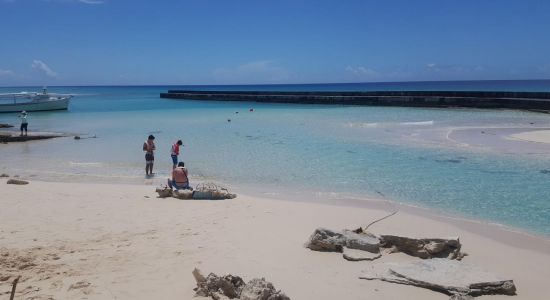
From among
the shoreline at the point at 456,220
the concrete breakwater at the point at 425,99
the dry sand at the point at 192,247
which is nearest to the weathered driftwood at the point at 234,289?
the dry sand at the point at 192,247

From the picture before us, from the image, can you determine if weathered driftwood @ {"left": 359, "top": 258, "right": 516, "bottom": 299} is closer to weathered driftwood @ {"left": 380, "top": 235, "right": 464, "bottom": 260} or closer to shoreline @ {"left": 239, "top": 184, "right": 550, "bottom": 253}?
weathered driftwood @ {"left": 380, "top": 235, "right": 464, "bottom": 260}

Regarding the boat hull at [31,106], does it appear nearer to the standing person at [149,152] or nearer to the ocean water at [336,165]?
the ocean water at [336,165]

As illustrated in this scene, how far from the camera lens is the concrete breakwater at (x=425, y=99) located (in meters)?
33.6

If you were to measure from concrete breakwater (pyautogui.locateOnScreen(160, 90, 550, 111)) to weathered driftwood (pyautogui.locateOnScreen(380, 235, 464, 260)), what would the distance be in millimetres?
29668

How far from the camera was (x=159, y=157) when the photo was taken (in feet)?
52.0

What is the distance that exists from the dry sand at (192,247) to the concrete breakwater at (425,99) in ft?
93.8

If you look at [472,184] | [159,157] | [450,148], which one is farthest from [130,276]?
[450,148]

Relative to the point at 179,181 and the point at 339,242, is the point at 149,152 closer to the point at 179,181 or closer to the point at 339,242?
the point at 179,181

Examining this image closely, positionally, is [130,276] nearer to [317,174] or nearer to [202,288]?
[202,288]

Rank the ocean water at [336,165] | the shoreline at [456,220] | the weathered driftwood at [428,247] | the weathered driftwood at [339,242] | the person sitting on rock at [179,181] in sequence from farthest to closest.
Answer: the person sitting on rock at [179,181]
the ocean water at [336,165]
the shoreline at [456,220]
the weathered driftwood at [339,242]
the weathered driftwood at [428,247]

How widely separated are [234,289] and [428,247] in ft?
8.73

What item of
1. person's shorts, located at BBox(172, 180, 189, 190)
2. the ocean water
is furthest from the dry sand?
the ocean water

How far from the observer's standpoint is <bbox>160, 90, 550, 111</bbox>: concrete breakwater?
33625 millimetres

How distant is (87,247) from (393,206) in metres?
5.47
